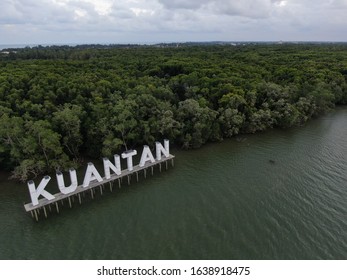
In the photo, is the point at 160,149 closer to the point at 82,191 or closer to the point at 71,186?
the point at 82,191

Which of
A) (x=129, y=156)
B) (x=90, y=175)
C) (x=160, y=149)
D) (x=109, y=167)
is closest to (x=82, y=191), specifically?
(x=90, y=175)

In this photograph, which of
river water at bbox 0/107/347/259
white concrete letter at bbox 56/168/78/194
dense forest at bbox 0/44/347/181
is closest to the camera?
river water at bbox 0/107/347/259

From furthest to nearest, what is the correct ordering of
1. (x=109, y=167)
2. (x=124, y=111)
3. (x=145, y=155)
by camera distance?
(x=124, y=111), (x=145, y=155), (x=109, y=167)

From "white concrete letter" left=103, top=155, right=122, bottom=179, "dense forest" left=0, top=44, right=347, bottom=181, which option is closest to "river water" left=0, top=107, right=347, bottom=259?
"white concrete letter" left=103, top=155, right=122, bottom=179

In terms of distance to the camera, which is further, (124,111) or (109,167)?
(124,111)

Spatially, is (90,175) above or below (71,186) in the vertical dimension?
above

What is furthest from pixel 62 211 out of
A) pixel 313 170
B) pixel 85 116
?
pixel 313 170

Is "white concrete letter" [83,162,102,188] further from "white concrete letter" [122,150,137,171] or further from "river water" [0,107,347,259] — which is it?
"white concrete letter" [122,150,137,171]

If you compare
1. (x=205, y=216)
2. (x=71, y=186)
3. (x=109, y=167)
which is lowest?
(x=205, y=216)
